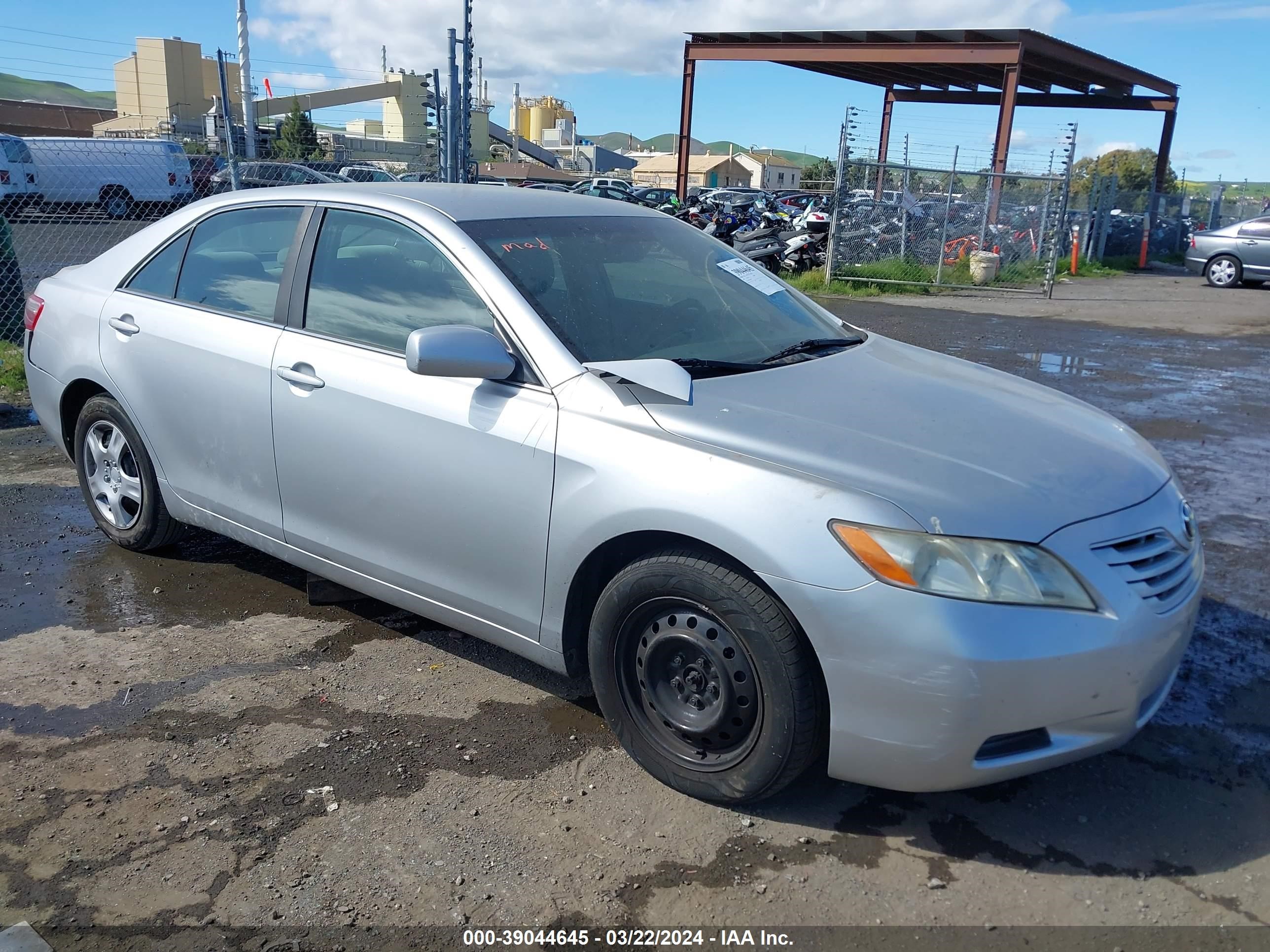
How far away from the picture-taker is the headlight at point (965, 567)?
2529mm

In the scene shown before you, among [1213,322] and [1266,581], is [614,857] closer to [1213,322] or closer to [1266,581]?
[1266,581]

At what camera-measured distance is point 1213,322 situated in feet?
49.3

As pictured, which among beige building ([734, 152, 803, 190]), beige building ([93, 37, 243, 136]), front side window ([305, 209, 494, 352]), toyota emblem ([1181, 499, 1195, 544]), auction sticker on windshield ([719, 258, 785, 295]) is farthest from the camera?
beige building ([734, 152, 803, 190])

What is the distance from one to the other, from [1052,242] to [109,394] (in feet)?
55.9

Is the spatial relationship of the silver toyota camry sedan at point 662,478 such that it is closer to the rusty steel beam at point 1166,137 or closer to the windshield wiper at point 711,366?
the windshield wiper at point 711,366

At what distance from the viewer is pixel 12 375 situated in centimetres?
802

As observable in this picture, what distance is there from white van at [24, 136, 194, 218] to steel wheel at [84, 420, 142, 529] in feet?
65.5

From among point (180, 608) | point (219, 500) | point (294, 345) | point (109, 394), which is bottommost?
point (180, 608)

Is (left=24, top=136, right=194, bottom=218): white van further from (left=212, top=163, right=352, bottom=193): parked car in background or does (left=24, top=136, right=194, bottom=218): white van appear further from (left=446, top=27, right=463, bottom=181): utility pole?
(left=446, top=27, right=463, bottom=181): utility pole

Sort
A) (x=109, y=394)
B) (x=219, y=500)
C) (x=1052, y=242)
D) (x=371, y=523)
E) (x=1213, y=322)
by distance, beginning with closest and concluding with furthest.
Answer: (x=371, y=523) < (x=219, y=500) < (x=109, y=394) < (x=1213, y=322) < (x=1052, y=242)

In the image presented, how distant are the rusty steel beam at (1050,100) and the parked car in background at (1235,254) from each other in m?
10.9

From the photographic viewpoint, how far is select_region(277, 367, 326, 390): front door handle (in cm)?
363

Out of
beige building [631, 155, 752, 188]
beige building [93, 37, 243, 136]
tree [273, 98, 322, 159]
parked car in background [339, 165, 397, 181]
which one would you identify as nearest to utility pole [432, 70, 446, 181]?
parked car in background [339, 165, 397, 181]

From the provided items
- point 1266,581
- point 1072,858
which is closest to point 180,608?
point 1072,858
